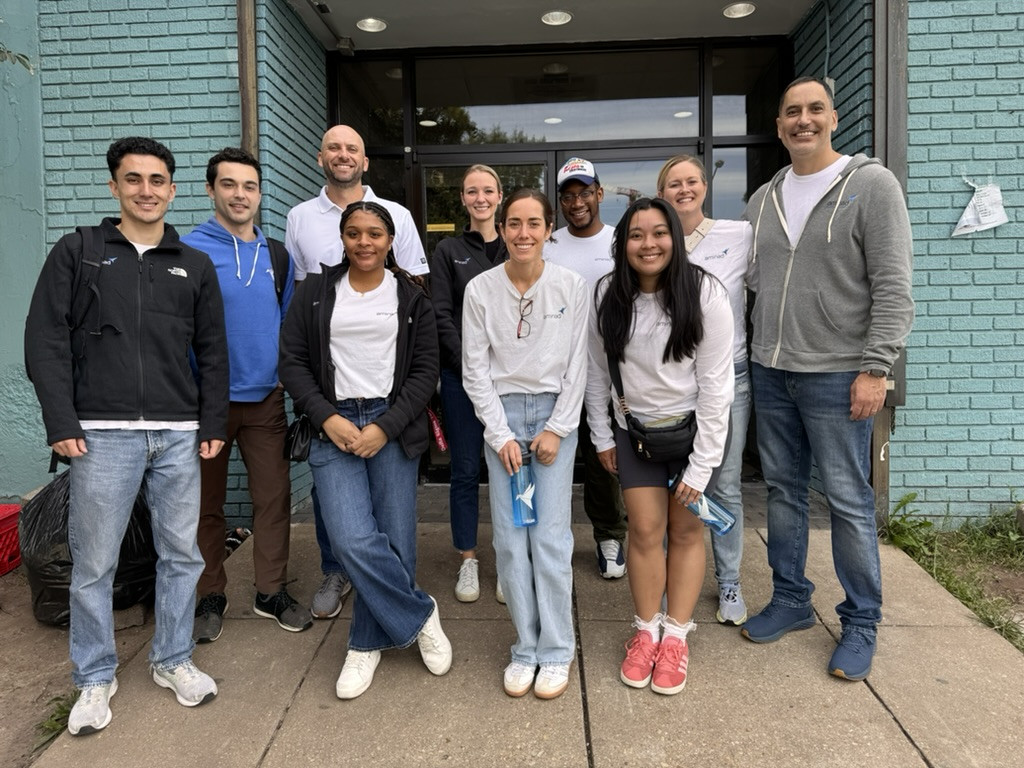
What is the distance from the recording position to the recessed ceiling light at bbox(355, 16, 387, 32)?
500 cm

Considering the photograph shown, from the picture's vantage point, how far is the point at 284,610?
3.27 m

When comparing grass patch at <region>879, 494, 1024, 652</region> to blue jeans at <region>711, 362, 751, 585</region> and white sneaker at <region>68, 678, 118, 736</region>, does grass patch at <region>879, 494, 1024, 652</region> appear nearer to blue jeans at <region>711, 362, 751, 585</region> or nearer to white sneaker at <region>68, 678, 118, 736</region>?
blue jeans at <region>711, 362, 751, 585</region>

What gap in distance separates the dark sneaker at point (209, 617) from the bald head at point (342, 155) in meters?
2.16

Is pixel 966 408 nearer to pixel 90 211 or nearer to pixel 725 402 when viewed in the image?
pixel 725 402

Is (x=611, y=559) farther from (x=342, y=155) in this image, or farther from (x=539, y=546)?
(x=342, y=155)

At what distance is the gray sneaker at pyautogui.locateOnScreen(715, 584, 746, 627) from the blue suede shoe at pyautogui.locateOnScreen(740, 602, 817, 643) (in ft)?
0.20

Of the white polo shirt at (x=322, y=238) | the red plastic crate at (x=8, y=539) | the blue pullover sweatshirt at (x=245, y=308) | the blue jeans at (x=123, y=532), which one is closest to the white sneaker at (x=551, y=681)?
the blue jeans at (x=123, y=532)

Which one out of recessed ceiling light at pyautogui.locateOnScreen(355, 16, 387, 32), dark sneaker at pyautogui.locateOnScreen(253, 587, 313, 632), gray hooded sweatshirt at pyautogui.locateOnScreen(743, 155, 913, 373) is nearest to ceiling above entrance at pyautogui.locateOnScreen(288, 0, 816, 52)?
recessed ceiling light at pyautogui.locateOnScreen(355, 16, 387, 32)

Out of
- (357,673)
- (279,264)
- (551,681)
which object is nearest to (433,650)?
(357,673)

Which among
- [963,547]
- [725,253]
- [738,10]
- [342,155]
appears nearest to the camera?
[725,253]

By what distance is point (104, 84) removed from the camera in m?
4.59

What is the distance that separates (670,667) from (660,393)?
1.09 meters

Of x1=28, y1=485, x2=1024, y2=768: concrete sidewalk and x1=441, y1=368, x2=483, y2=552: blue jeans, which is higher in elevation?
x1=441, y1=368, x2=483, y2=552: blue jeans

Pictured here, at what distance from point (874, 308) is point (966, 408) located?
2404mm
